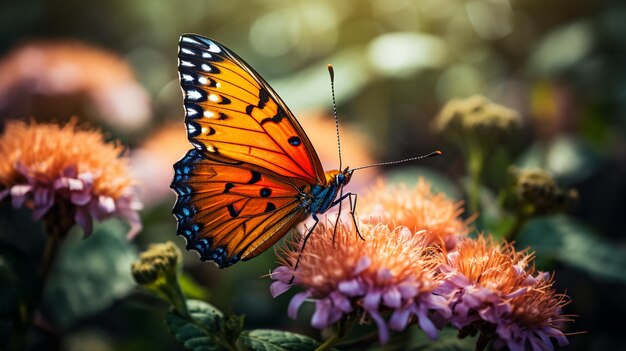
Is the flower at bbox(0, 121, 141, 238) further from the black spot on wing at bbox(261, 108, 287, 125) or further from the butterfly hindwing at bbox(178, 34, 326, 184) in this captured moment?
the black spot on wing at bbox(261, 108, 287, 125)

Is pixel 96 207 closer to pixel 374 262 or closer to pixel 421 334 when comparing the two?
pixel 374 262

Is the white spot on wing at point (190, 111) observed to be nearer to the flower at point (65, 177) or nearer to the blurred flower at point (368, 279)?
the flower at point (65, 177)

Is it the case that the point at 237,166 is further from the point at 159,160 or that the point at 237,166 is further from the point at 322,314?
the point at 159,160

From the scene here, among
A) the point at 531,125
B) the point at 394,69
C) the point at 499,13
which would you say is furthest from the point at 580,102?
the point at 394,69

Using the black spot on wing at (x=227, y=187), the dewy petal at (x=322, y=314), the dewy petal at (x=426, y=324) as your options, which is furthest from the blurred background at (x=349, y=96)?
the dewy petal at (x=426, y=324)

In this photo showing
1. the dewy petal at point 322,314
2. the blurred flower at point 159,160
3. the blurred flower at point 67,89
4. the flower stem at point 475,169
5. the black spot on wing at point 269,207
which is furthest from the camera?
the blurred flower at point 67,89

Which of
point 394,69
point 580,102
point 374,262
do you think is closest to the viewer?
point 374,262
